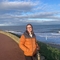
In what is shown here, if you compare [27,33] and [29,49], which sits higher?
[27,33]

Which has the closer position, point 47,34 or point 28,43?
point 28,43

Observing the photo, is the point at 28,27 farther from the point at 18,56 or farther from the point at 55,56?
the point at 55,56

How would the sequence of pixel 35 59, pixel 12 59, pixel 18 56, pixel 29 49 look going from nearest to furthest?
pixel 29 49
pixel 35 59
pixel 12 59
pixel 18 56

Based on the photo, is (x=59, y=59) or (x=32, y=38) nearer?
(x=32, y=38)

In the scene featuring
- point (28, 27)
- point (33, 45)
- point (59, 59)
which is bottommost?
point (59, 59)

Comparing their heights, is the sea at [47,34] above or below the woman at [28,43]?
below

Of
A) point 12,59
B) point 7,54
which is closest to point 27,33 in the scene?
point 12,59

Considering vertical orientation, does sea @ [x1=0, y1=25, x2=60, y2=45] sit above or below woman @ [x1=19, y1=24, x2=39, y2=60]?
below

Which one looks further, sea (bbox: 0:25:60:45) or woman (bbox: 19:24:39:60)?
sea (bbox: 0:25:60:45)

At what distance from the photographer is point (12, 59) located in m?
10.8

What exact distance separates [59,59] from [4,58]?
288 cm

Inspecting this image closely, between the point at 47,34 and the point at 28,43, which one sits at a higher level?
the point at 28,43

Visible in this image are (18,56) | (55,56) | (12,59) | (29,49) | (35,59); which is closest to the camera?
(29,49)

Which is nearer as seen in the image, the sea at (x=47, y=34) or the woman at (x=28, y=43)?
the woman at (x=28, y=43)
